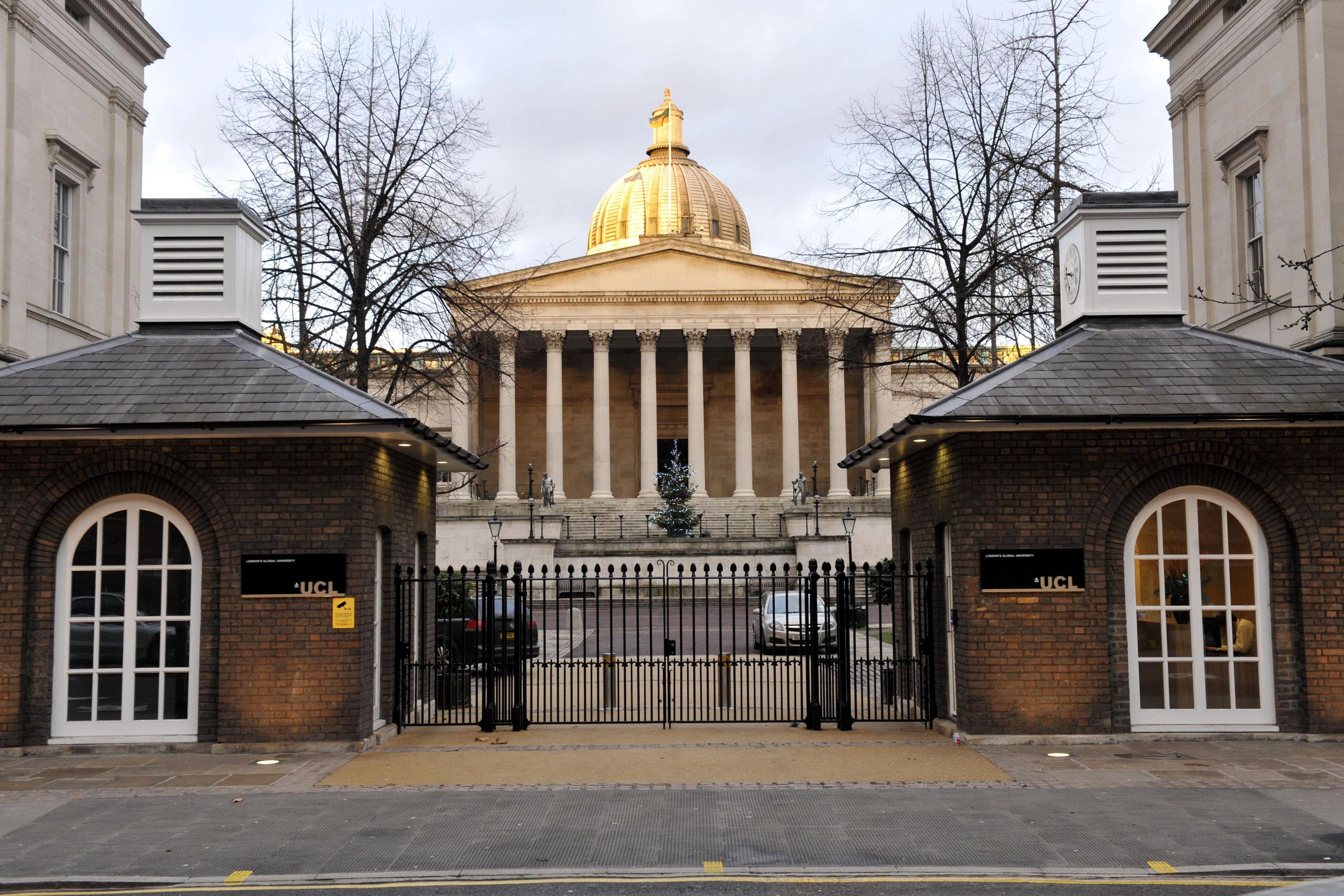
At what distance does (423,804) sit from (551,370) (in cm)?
4784

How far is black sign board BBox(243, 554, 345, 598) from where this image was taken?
12766 millimetres

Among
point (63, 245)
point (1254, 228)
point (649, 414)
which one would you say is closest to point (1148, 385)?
point (1254, 228)

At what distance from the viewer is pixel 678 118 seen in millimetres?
84000

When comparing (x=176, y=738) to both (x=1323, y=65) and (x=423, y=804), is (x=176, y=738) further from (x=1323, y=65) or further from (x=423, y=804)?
(x=1323, y=65)

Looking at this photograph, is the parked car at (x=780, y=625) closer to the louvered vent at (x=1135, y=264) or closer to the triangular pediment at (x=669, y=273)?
the louvered vent at (x=1135, y=264)

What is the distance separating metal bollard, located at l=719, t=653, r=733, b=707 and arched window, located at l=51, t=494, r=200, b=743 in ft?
19.6

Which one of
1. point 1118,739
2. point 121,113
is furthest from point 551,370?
point 1118,739

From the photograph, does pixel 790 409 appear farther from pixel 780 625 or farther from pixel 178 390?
pixel 178 390

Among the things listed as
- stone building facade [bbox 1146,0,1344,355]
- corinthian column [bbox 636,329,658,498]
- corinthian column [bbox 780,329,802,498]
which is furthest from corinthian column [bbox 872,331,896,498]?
stone building facade [bbox 1146,0,1344,355]

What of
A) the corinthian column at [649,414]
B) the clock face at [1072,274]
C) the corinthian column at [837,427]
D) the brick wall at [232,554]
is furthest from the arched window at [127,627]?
the corinthian column at [837,427]

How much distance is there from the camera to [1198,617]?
513 inches

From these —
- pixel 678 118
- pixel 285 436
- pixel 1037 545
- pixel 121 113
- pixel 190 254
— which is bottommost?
pixel 1037 545

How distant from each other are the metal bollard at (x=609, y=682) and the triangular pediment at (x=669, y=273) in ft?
139

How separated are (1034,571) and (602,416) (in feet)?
147
